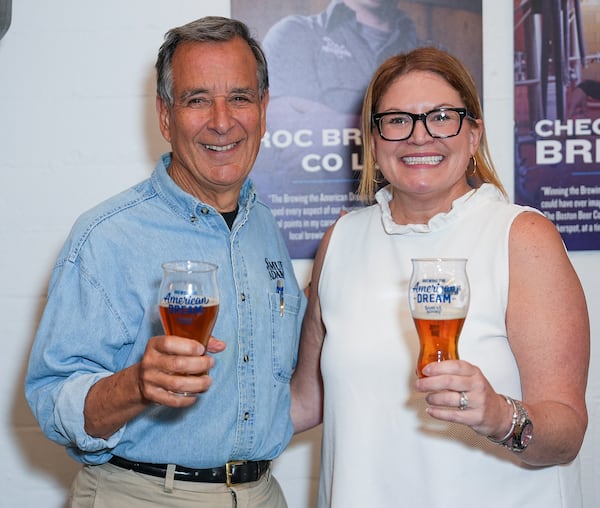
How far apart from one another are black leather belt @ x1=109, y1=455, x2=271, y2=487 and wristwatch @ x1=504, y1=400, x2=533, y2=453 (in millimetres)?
645

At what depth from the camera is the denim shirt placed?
1.73 m

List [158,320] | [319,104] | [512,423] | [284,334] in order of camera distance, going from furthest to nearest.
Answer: [319,104], [284,334], [158,320], [512,423]

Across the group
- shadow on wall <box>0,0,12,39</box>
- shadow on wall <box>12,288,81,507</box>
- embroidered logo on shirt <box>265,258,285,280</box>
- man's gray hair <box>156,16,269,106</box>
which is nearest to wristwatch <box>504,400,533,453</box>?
embroidered logo on shirt <box>265,258,285,280</box>

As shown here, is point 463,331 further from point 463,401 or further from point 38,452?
point 38,452

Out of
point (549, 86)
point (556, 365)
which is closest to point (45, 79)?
point (549, 86)

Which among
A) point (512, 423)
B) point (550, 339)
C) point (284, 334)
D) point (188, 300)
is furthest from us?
point (284, 334)

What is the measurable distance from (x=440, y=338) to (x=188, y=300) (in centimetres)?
48

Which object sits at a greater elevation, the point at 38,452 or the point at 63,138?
the point at 63,138

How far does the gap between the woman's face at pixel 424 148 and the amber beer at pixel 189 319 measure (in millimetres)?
691

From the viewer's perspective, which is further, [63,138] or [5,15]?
[63,138]

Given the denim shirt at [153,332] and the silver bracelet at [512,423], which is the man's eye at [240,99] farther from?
the silver bracelet at [512,423]

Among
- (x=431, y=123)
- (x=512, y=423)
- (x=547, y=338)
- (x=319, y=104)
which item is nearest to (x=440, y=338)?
(x=512, y=423)

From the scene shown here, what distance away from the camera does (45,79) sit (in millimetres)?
2646

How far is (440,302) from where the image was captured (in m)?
1.47
